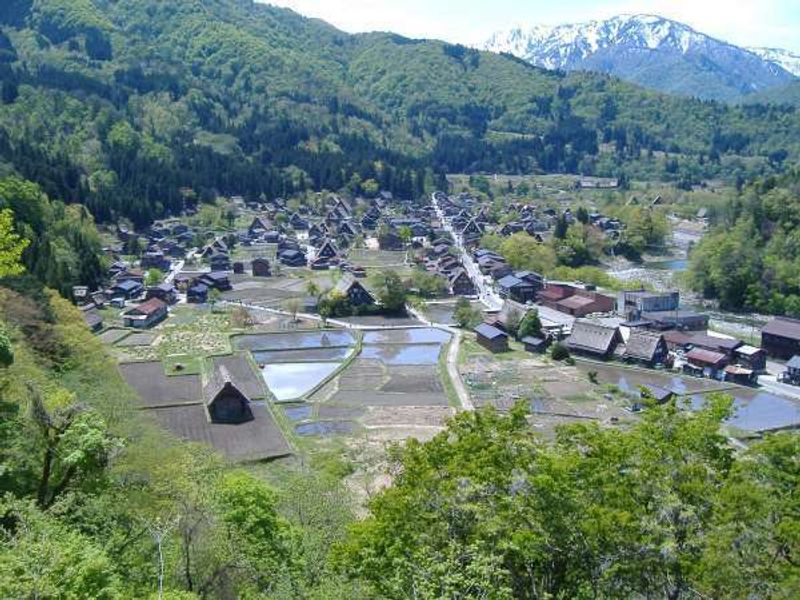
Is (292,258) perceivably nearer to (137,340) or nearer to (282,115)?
(137,340)

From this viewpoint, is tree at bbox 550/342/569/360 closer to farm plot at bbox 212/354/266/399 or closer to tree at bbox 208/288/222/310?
farm plot at bbox 212/354/266/399

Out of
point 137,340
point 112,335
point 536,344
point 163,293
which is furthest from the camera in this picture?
point 163,293

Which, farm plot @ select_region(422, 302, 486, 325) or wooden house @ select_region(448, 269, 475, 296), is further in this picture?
wooden house @ select_region(448, 269, 475, 296)

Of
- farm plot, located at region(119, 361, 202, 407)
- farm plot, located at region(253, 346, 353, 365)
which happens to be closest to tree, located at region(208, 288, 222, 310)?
farm plot, located at region(253, 346, 353, 365)

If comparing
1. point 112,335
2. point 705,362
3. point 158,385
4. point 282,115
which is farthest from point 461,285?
point 282,115

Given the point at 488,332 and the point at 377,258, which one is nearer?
the point at 488,332

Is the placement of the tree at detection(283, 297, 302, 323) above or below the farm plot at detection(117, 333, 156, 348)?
above
